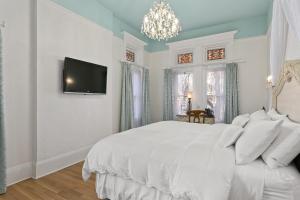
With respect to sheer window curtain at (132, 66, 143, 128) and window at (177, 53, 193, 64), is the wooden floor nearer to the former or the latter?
sheer window curtain at (132, 66, 143, 128)

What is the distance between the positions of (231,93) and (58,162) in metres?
3.97

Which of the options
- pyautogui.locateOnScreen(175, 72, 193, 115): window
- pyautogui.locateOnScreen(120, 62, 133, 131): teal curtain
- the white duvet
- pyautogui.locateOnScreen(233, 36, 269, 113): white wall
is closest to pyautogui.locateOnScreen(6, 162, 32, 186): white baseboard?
the white duvet

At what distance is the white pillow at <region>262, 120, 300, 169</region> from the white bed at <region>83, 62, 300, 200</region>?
48 millimetres

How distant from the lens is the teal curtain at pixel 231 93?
423 cm

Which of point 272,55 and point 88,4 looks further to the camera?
point 88,4

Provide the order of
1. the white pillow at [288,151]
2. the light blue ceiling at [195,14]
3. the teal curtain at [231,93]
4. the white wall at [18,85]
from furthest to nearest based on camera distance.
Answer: the teal curtain at [231,93] < the light blue ceiling at [195,14] < the white wall at [18,85] < the white pillow at [288,151]

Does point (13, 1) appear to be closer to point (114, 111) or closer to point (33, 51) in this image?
point (33, 51)

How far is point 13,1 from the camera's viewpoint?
2.29 m

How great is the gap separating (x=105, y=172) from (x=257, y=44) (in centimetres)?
432

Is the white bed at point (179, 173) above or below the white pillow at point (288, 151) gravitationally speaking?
below

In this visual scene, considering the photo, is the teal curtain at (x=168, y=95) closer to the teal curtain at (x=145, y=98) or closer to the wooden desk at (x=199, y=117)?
the teal curtain at (x=145, y=98)

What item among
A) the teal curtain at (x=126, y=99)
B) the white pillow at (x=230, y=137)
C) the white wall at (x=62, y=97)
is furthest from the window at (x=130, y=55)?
the white pillow at (x=230, y=137)

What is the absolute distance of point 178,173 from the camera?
1.31 metres

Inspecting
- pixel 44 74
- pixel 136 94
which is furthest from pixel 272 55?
pixel 136 94
